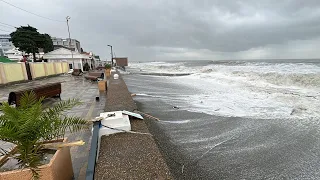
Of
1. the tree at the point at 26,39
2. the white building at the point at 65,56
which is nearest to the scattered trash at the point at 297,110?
the white building at the point at 65,56

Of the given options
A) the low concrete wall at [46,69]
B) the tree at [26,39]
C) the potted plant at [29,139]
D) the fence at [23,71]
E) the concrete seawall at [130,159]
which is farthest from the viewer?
the tree at [26,39]

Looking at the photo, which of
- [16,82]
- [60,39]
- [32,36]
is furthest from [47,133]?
[60,39]

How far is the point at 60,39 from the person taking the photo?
3228 inches

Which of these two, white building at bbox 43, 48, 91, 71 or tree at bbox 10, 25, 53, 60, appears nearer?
white building at bbox 43, 48, 91, 71

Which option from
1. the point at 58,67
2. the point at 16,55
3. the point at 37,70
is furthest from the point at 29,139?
the point at 16,55

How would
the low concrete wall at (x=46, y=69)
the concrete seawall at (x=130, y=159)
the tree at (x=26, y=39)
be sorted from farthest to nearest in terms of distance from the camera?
the tree at (x=26, y=39)
the low concrete wall at (x=46, y=69)
the concrete seawall at (x=130, y=159)

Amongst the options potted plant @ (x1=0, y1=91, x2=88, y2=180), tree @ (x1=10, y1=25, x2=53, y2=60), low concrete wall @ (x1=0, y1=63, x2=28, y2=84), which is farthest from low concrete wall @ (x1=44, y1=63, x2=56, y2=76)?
potted plant @ (x1=0, y1=91, x2=88, y2=180)

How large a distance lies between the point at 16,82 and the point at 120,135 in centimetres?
1761

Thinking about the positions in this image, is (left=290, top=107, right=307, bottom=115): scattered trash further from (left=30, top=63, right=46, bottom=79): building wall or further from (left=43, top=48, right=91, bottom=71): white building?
(left=43, top=48, right=91, bottom=71): white building

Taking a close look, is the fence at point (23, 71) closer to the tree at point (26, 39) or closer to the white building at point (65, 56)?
the white building at point (65, 56)

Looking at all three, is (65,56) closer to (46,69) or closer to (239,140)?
(46,69)

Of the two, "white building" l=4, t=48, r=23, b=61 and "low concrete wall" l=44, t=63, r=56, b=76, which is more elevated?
"white building" l=4, t=48, r=23, b=61

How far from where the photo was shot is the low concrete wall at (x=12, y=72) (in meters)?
14.3

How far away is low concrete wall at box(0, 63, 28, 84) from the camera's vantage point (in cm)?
1434
